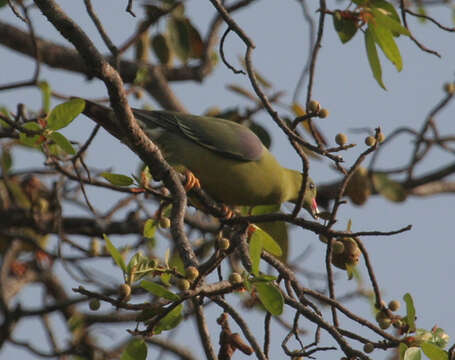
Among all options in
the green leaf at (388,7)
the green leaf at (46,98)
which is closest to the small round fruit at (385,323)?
the green leaf at (388,7)

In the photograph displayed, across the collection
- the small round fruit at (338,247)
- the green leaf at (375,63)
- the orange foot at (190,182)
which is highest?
the green leaf at (375,63)

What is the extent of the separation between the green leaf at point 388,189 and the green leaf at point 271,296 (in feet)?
8.66

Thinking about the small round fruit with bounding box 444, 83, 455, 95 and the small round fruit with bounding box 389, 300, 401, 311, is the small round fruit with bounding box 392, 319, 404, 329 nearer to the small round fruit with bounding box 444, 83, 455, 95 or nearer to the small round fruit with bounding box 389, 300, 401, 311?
the small round fruit with bounding box 389, 300, 401, 311

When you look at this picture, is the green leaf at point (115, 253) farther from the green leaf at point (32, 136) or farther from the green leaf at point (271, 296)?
the green leaf at point (32, 136)

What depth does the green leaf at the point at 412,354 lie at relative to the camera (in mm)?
2010

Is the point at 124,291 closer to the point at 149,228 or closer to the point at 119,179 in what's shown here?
the point at 119,179

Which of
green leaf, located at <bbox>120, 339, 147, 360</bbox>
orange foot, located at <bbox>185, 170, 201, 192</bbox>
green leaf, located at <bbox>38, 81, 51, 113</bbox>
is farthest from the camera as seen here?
orange foot, located at <bbox>185, 170, 201, 192</bbox>

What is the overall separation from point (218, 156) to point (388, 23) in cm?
143

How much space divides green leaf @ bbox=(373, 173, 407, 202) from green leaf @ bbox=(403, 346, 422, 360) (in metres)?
2.42

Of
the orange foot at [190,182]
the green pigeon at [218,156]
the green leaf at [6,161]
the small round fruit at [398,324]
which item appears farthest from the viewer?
the green leaf at [6,161]

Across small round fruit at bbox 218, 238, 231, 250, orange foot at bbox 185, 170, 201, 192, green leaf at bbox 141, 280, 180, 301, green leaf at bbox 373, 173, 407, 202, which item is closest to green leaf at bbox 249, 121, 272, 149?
green leaf at bbox 373, 173, 407, 202

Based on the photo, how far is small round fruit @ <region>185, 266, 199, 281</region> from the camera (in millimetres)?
1842

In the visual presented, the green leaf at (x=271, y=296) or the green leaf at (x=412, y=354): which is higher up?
the green leaf at (x=271, y=296)

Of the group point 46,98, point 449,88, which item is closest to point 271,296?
point 46,98
